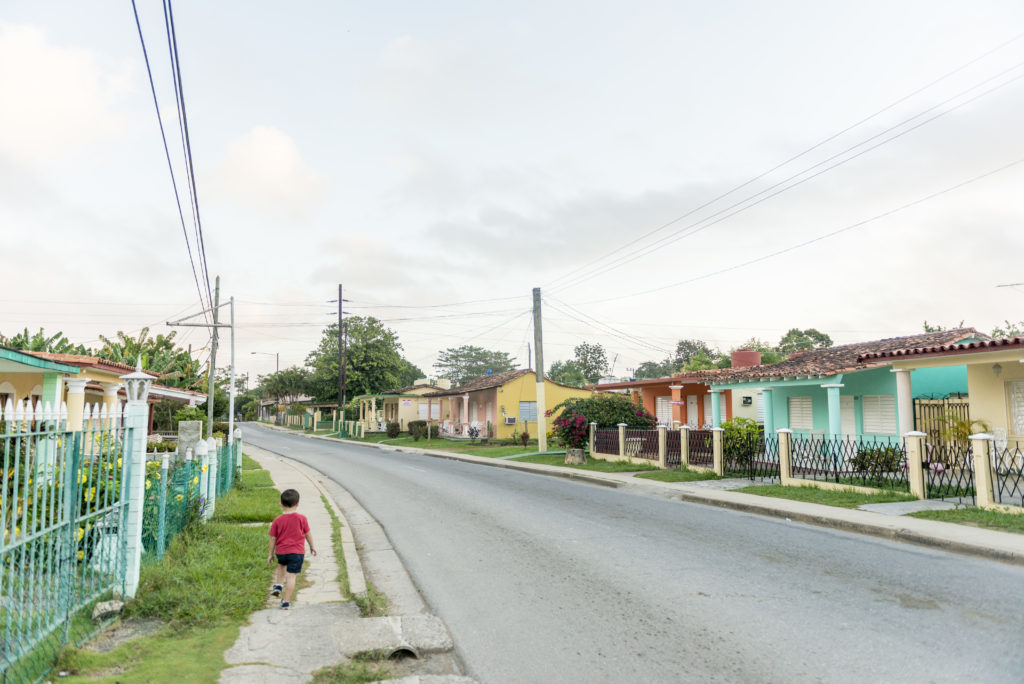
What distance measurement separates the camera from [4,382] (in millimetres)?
14805

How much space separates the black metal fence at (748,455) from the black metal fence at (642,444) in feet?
10.8

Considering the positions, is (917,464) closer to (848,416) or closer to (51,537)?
(848,416)

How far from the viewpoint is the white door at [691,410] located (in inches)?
1267

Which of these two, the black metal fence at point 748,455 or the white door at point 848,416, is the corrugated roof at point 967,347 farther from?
the white door at point 848,416

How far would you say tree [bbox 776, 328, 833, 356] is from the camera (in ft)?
195

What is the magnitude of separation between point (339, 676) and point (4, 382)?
46.7ft

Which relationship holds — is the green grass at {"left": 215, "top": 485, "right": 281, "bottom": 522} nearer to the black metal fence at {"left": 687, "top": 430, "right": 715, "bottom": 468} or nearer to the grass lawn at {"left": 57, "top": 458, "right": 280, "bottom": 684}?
the grass lawn at {"left": 57, "top": 458, "right": 280, "bottom": 684}

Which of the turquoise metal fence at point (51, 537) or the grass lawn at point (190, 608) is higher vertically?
the turquoise metal fence at point (51, 537)

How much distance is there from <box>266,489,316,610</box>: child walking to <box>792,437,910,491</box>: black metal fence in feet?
38.2

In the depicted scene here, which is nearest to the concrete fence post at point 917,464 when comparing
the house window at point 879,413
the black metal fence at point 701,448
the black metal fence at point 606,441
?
the black metal fence at point 701,448

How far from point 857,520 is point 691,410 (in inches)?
867

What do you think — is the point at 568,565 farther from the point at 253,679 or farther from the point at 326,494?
the point at 326,494

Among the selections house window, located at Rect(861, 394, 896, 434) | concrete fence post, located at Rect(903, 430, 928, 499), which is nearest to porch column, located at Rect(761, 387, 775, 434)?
house window, located at Rect(861, 394, 896, 434)

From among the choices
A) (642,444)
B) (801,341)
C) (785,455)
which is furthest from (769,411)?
(801,341)
